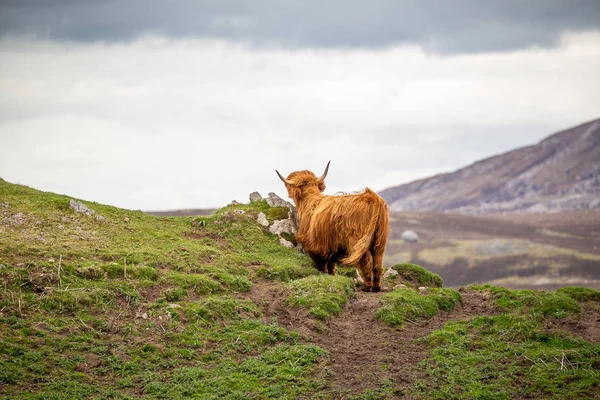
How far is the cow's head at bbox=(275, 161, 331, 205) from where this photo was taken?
20114 millimetres

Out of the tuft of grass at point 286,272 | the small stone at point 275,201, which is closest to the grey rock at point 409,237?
the small stone at point 275,201

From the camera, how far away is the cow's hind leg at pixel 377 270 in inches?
665

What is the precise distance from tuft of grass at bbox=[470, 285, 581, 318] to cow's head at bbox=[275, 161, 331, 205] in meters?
6.21

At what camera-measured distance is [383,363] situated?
12266mm

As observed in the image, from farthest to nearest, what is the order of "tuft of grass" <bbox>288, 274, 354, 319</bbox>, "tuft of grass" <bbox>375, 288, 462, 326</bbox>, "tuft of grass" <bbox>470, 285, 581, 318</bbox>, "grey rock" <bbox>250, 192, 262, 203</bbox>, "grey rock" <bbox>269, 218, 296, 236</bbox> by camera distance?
"grey rock" <bbox>250, 192, 262, 203</bbox> → "grey rock" <bbox>269, 218, 296, 236</bbox> → "tuft of grass" <bbox>288, 274, 354, 319</bbox> → "tuft of grass" <bbox>375, 288, 462, 326</bbox> → "tuft of grass" <bbox>470, 285, 581, 318</bbox>

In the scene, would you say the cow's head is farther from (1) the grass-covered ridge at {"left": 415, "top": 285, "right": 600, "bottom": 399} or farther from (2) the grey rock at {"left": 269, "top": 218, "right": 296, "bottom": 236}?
(1) the grass-covered ridge at {"left": 415, "top": 285, "right": 600, "bottom": 399}

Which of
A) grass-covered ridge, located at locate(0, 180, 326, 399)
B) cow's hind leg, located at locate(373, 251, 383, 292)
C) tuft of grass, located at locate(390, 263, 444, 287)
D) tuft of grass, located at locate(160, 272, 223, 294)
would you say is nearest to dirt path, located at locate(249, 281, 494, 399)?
grass-covered ridge, located at locate(0, 180, 326, 399)

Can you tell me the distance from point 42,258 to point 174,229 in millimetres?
4968

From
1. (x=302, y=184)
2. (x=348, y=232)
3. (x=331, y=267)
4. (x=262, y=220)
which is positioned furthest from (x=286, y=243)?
(x=348, y=232)

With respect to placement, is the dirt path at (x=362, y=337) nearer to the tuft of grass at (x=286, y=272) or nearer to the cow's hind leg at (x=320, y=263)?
the tuft of grass at (x=286, y=272)

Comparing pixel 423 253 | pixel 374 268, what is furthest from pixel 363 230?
pixel 423 253

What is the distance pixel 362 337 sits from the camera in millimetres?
13641

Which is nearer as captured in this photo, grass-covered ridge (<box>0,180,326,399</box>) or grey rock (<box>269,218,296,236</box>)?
grass-covered ridge (<box>0,180,326,399</box>)

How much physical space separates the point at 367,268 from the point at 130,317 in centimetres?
591
